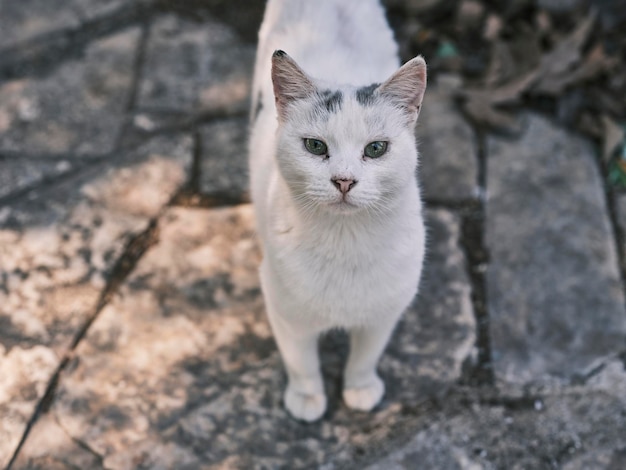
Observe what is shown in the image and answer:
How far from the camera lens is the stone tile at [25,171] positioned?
2.95 metres

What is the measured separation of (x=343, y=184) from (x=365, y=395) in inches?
37.1

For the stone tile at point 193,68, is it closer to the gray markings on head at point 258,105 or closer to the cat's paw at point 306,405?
the gray markings on head at point 258,105

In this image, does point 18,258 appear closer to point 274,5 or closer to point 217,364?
point 217,364

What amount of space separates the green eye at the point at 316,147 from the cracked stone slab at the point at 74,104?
5.15 ft

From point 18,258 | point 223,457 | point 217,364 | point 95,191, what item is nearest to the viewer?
point 223,457

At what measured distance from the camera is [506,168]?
3018 mm

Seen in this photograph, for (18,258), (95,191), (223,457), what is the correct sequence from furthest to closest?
(95,191) → (18,258) → (223,457)

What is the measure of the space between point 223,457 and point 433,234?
3.89 feet

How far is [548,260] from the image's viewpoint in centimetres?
273

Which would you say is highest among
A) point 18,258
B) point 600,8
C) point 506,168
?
point 600,8

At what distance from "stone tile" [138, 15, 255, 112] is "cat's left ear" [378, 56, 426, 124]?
1556mm

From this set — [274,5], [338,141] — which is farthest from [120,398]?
[274,5]

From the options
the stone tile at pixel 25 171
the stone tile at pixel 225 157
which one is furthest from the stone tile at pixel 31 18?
the stone tile at pixel 225 157

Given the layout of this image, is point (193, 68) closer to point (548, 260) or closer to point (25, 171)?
point (25, 171)
